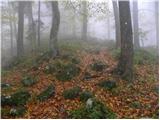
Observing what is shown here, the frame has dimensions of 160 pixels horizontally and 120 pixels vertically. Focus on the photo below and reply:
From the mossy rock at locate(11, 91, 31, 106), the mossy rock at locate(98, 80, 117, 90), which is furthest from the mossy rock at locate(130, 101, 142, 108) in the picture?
the mossy rock at locate(11, 91, 31, 106)

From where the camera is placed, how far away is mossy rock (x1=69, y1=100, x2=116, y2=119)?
28.4 feet

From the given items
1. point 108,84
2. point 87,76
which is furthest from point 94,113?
point 87,76

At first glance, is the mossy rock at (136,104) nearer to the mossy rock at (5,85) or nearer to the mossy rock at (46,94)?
the mossy rock at (46,94)

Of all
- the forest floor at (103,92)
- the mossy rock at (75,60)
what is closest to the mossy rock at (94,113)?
the forest floor at (103,92)

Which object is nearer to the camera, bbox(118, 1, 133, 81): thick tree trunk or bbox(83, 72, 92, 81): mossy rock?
bbox(118, 1, 133, 81): thick tree trunk

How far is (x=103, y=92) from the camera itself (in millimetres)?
10164

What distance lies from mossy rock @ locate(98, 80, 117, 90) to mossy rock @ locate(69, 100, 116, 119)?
55.3 inches

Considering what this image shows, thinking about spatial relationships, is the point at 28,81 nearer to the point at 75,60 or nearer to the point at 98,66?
the point at 75,60

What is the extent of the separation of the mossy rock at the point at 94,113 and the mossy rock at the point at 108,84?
140 centimetres

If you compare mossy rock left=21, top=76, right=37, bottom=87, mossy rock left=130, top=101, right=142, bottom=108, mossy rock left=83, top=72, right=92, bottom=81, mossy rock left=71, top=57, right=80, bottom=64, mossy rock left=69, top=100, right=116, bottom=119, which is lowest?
mossy rock left=69, top=100, right=116, bottom=119

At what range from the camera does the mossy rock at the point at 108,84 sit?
1039 cm

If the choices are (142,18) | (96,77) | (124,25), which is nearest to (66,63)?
(96,77)

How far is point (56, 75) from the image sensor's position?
12312 mm

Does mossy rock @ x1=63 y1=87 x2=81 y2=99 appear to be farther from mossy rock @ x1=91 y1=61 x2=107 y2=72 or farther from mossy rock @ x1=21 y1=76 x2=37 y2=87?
mossy rock @ x1=91 y1=61 x2=107 y2=72
